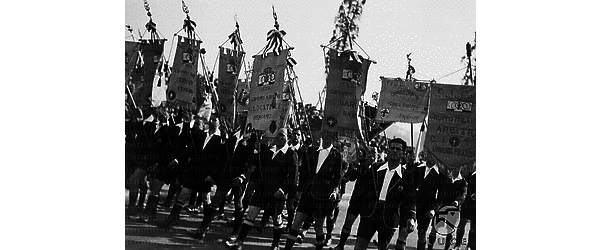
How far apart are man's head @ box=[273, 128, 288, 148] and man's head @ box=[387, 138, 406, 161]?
0.70 m

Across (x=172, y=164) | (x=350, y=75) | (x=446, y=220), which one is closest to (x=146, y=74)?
(x=172, y=164)

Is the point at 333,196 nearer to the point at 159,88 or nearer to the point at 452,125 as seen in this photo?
the point at 452,125

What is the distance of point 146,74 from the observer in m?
4.96

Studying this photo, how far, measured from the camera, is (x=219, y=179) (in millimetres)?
4824

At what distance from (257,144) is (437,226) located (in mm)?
1331

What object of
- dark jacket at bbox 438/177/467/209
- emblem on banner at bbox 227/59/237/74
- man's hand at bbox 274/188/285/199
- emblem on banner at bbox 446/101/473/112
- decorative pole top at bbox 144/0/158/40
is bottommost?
man's hand at bbox 274/188/285/199

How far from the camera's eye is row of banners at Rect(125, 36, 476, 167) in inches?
173

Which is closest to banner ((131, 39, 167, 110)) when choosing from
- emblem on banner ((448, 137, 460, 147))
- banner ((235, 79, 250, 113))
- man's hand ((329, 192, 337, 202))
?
banner ((235, 79, 250, 113))

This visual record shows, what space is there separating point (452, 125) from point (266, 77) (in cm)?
130

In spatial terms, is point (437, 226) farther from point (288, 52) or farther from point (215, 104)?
point (215, 104)

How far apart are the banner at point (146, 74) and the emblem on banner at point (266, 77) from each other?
0.76 meters

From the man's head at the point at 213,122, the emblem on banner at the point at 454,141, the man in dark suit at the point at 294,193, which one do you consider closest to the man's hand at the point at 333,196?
the man in dark suit at the point at 294,193

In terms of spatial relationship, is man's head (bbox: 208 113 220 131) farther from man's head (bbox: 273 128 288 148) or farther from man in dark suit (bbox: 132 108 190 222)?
man's head (bbox: 273 128 288 148)
